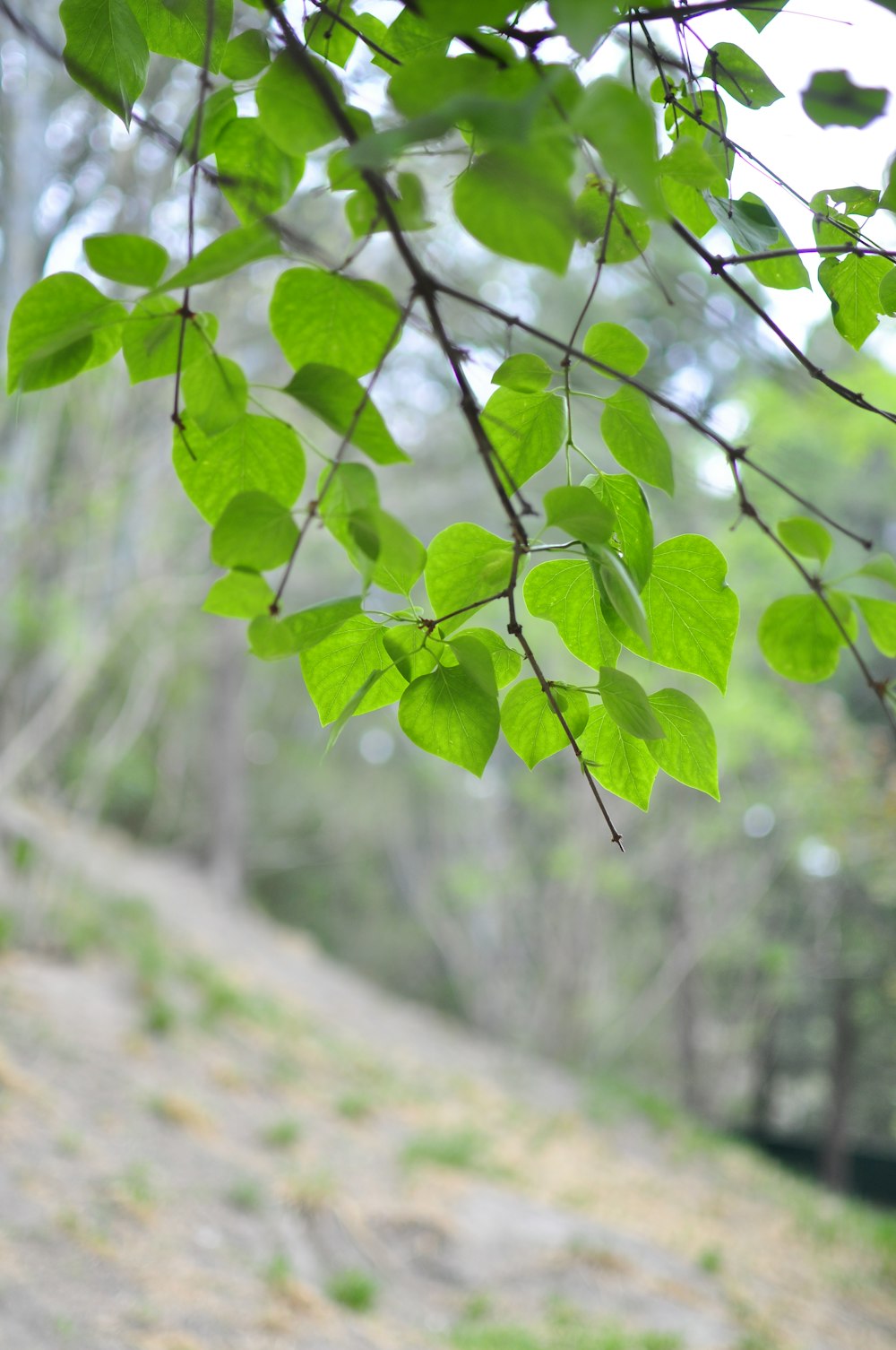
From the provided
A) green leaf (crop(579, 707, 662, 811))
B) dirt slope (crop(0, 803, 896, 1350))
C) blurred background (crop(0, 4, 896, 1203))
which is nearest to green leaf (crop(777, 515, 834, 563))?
green leaf (crop(579, 707, 662, 811))

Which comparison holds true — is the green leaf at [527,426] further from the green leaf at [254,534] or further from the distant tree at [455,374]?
the green leaf at [254,534]

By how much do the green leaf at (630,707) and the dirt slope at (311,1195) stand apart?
1627 millimetres

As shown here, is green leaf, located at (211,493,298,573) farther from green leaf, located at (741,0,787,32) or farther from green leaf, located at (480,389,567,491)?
green leaf, located at (741,0,787,32)

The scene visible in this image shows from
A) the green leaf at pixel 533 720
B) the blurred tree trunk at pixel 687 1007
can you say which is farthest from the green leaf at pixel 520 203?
the blurred tree trunk at pixel 687 1007

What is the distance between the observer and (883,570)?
1.37 ft

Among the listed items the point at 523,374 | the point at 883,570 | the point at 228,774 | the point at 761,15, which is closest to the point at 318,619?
the point at 523,374

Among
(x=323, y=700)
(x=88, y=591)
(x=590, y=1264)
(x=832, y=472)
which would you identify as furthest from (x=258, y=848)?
(x=323, y=700)

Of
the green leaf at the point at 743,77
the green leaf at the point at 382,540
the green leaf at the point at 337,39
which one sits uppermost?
the green leaf at the point at 743,77

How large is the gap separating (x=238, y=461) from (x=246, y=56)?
182 mm

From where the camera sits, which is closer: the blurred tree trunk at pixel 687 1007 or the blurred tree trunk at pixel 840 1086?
the blurred tree trunk at pixel 840 1086

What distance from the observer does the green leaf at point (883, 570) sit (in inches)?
16.3

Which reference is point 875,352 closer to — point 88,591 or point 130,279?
point 88,591

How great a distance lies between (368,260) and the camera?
17.2 feet

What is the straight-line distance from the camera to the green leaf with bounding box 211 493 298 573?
13.9 inches
